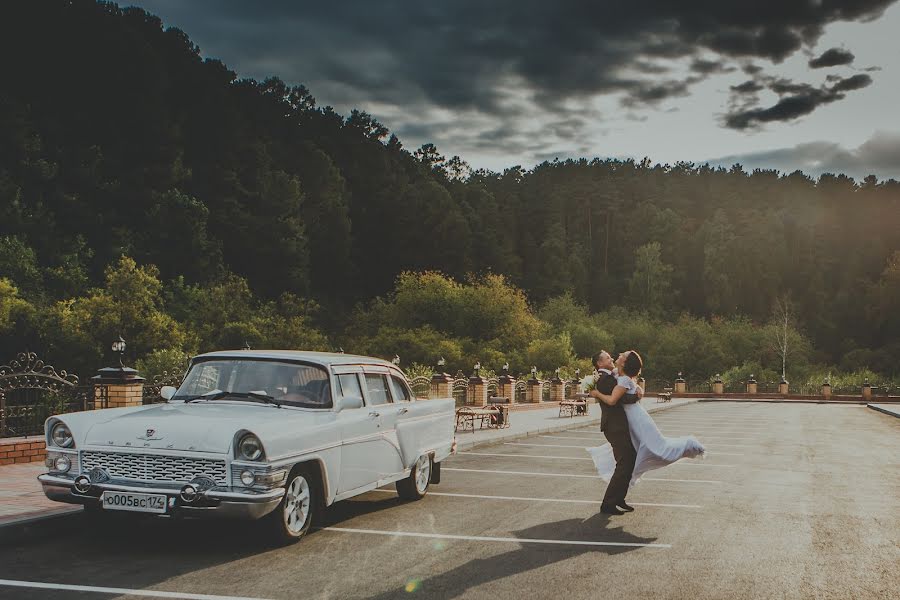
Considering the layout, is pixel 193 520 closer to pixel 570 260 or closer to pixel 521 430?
pixel 521 430

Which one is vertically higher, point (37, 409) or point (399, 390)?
point (399, 390)

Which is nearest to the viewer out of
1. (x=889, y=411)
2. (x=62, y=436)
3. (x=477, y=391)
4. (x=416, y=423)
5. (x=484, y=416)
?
(x=62, y=436)

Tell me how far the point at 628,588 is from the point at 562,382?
33253 mm

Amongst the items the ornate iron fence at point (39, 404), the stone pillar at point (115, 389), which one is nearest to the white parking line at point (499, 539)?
the stone pillar at point (115, 389)

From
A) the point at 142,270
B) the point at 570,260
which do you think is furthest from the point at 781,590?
the point at 570,260

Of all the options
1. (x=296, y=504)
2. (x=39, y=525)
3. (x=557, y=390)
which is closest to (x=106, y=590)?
(x=296, y=504)

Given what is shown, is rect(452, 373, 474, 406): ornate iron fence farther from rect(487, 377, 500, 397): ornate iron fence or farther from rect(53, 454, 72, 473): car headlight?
rect(53, 454, 72, 473): car headlight

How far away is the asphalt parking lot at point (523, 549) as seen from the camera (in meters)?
6.02

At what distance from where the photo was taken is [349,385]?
8602mm

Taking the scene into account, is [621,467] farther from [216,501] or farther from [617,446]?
[216,501]

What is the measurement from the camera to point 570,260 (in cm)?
10400

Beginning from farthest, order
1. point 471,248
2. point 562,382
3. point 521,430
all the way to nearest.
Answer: point 471,248
point 562,382
point 521,430

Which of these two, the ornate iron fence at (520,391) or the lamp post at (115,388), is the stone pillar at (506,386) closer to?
the ornate iron fence at (520,391)

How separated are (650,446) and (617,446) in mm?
363
